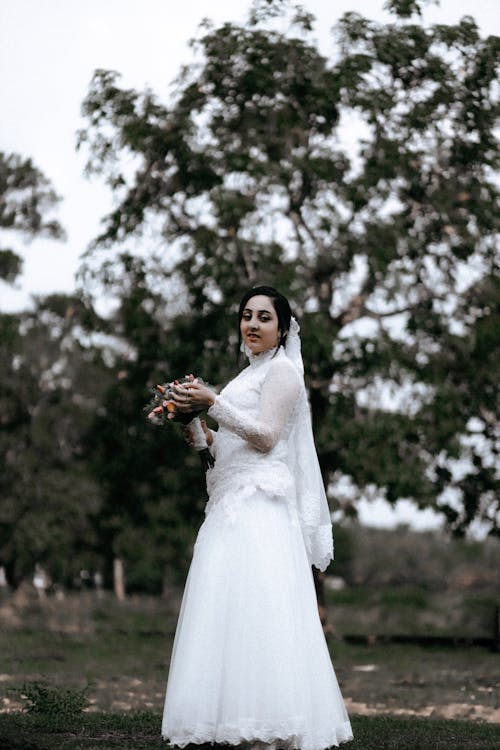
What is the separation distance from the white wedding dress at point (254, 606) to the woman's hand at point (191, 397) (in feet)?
0.17

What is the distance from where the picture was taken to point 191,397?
4.85 m

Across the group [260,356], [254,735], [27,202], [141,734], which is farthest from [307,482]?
[27,202]

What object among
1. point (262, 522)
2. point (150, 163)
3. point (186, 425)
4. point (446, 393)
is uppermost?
point (150, 163)

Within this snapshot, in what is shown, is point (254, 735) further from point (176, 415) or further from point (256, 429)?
point (176, 415)

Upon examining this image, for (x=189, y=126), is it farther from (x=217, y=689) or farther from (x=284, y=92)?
(x=217, y=689)

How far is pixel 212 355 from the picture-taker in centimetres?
1689

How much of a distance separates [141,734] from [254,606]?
2.30 meters

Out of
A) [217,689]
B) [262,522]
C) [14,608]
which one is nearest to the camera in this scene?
[217,689]

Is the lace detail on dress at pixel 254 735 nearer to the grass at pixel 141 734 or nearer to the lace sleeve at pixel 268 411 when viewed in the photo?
the grass at pixel 141 734

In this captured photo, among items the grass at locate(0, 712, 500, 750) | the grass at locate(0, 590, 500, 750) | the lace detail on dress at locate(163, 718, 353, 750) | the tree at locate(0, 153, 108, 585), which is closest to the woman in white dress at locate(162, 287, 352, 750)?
the lace detail on dress at locate(163, 718, 353, 750)

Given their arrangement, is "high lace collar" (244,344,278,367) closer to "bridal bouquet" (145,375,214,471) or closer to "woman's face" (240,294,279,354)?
"woman's face" (240,294,279,354)

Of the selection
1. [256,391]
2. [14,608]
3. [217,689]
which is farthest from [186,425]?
[14,608]

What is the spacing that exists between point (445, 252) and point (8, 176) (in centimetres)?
1192

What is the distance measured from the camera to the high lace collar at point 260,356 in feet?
17.3
